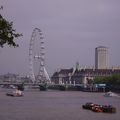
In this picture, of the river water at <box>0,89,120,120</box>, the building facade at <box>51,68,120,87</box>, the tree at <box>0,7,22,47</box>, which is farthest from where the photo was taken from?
the building facade at <box>51,68,120,87</box>

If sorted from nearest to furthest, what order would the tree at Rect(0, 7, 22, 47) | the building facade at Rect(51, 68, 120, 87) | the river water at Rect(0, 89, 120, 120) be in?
the tree at Rect(0, 7, 22, 47)
the river water at Rect(0, 89, 120, 120)
the building facade at Rect(51, 68, 120, 87)

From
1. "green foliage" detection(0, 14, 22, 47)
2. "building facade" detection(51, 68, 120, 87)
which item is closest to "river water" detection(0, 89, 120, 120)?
"green foliage" detection(0, 14, 22, 47)

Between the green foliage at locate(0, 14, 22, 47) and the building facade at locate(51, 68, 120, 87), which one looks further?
the building facade at locate(51, 68, 120, 87)

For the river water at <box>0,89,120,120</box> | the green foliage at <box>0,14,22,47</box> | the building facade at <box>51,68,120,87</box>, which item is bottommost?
the river water at <box>0,89,120,120</box>

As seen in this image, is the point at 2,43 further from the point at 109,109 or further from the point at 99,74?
the point at 99,74

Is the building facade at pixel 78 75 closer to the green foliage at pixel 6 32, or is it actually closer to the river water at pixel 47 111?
the river water at pixel 47 111

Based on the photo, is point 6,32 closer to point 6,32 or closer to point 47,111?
point 6,32

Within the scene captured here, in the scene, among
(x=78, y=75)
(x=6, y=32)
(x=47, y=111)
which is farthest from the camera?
(x=78, y=75)

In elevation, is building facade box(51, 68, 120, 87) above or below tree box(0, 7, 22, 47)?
above

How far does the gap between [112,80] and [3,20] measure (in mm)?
88332

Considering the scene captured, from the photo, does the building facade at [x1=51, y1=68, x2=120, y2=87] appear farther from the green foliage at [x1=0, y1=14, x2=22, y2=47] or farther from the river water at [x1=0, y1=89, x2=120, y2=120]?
the green foliage at [x1=0, y1=14, x2=22, y2=47]

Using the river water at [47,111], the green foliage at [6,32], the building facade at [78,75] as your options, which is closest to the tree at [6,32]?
the green foliage at [6,32]

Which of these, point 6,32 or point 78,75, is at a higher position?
point 78,75

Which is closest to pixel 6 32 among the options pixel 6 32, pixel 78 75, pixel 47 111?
pixel 6 32
